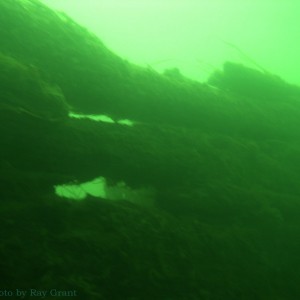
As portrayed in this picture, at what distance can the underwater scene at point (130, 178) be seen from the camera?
175 inches

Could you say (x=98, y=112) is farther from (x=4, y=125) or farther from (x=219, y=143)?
(x=219, y=143)

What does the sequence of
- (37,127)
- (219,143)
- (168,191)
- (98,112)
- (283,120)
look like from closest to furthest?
(37,127) < (168,191) < (98,112) < (219,143) < (283,120)

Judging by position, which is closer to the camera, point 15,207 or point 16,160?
point 15,207

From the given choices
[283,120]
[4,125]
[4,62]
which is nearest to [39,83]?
[4,62]

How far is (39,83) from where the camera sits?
238 inches

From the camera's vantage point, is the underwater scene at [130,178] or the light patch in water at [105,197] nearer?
the underwater scene at [130,178]

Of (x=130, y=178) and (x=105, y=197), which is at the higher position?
(x=130, y=178)

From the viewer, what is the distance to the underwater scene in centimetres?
444

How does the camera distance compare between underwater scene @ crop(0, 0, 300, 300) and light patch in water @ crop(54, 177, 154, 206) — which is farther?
light patch in water @ crop(54, 177, 154, 206)

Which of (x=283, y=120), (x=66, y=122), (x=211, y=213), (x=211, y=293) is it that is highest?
(x=283, y=120)

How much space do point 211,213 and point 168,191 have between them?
101 centimetres

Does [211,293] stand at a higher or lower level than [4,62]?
lower

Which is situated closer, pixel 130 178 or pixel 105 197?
pixel 130 178

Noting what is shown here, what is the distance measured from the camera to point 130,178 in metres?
6.79
